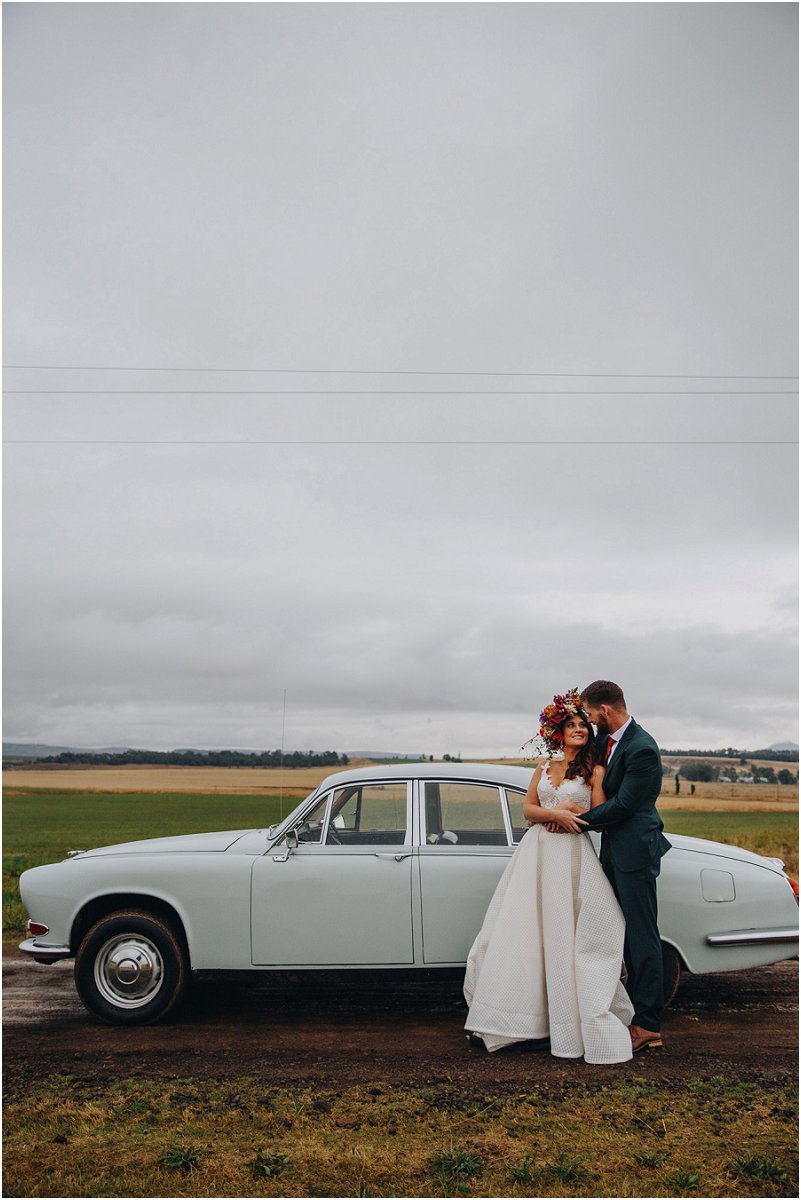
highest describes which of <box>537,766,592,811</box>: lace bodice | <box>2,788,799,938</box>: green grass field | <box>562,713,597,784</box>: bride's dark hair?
<box>562,713,597,784</box>: bride's dark hair

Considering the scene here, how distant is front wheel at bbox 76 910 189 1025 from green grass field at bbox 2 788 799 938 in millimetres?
11322

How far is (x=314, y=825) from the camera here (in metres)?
6.29

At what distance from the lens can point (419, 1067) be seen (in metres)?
5.20

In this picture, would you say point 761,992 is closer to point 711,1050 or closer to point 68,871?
point 711,1050

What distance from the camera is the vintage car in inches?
234

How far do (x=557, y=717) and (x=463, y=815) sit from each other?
111 centimetres

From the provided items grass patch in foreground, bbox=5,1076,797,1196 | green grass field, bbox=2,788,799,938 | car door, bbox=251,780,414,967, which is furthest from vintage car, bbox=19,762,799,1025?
green grass field, bbox=2,788,799,938

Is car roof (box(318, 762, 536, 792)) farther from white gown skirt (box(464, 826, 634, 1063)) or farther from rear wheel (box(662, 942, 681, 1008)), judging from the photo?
rear wheel (box(662, 942, 681, 1008))

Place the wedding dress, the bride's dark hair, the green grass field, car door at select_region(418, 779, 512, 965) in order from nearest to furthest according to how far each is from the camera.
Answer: the wedding dress → the bride's dark hair → car door at select_region(418, 779, 512, 965) → the green grass field

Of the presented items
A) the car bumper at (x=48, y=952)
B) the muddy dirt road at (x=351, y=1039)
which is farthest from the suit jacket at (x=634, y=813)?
the car bumper at (x=48, y=952)

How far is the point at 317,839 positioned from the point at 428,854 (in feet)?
2.59

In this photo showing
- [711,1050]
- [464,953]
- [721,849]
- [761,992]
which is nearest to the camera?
[711,1050]

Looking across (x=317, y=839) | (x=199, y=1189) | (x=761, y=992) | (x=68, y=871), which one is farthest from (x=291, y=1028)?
(x=761, y=992)

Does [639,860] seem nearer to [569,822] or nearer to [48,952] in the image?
[569,822]
